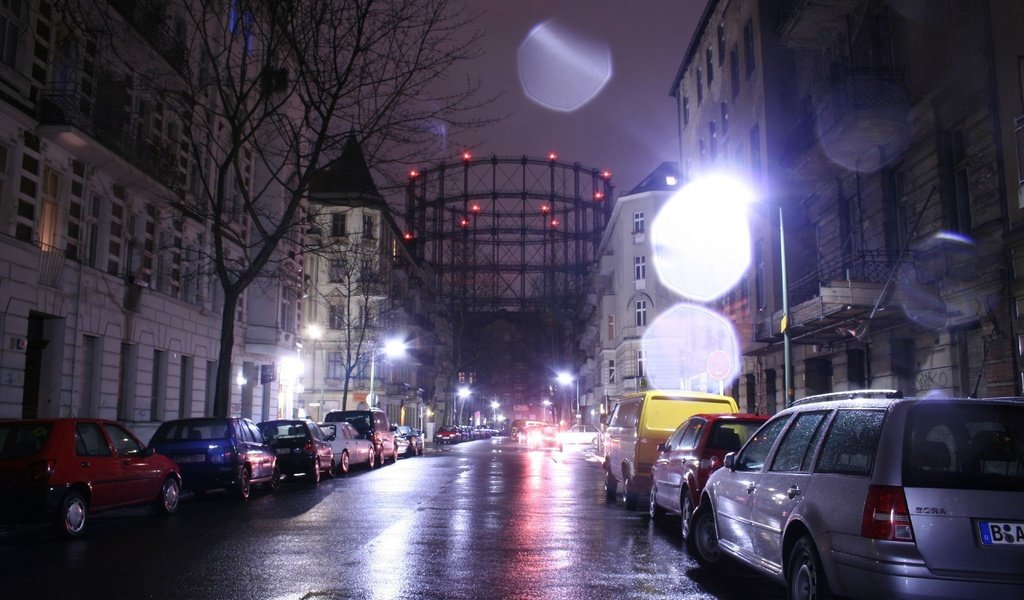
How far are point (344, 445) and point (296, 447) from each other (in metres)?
4.80

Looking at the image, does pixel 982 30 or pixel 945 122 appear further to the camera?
pixel 945 122

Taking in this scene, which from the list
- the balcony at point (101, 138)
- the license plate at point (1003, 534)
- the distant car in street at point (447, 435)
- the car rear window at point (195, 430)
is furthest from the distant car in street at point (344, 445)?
the distant car in street at point (447, 435)

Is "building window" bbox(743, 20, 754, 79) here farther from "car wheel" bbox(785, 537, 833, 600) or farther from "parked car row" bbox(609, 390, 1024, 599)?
"car wheel" bbox(785, 537, 833, 600)

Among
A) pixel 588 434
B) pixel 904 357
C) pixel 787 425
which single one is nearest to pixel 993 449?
pixel 787 425

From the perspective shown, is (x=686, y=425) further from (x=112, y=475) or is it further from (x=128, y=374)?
(x=128, y=374)

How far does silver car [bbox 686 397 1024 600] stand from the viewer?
5449 millimetres

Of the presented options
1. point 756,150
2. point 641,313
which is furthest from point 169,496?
point 641,313

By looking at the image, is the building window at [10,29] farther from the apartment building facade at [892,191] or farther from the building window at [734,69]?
the building window at [734,69]

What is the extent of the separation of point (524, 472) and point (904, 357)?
38.7ft

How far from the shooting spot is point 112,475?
13102mm

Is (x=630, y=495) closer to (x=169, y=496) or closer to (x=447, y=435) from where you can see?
(x=169, y=496)

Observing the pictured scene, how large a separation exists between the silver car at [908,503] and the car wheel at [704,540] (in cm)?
296

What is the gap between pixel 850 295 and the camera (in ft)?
66.5

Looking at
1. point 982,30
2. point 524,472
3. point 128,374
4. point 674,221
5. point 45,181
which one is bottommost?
point 524,472
